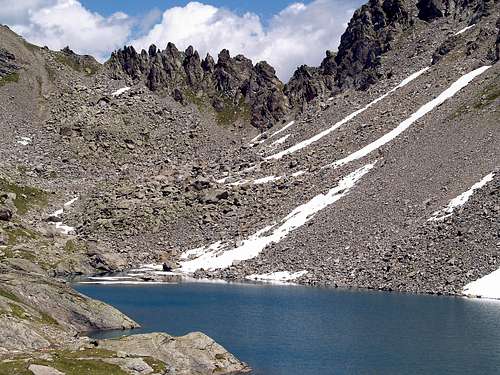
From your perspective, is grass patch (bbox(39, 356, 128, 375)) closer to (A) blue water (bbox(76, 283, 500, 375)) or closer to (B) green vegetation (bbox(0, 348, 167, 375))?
(B) green vegetation (bbox(0, 348, 167, 375))

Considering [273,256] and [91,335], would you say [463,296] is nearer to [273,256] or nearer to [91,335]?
[273,256]

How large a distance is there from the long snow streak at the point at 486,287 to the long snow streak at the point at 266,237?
159 feet

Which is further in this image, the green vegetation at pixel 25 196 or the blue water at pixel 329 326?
the green vegetation at pixel 25 196

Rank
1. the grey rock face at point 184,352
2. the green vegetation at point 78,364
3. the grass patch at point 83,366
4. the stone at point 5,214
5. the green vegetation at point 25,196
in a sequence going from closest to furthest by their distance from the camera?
1. the green vegetation at point 78,364
2. the grass patch at point 83,366
3. the grey rock face at point 184,352
4. the stone at point 5,214
5. the green vegetation at point 25,196

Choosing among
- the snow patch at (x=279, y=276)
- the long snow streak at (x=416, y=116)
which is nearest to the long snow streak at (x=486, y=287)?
the snow patch at (x=279, y=276)

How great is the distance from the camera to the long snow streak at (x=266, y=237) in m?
146

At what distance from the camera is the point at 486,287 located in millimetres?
101812

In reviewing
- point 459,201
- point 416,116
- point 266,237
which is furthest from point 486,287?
point 416,116

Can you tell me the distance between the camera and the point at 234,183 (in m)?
187

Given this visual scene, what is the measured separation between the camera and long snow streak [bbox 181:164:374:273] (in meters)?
146

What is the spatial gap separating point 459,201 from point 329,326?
166 ft

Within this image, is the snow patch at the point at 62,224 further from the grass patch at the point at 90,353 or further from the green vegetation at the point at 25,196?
the grass patch at the point at 90,353

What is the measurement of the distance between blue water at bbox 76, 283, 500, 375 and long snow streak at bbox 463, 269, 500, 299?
3837 millimetres

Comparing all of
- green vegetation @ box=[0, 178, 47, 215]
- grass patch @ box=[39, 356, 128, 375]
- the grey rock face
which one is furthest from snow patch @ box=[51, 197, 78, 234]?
grass patch @ box=[39, 356, 128, 375]
